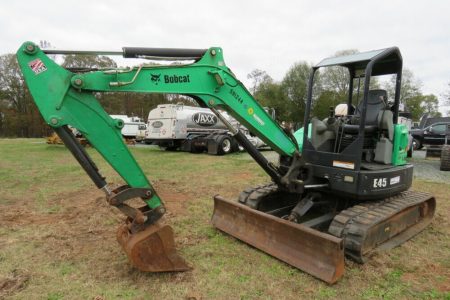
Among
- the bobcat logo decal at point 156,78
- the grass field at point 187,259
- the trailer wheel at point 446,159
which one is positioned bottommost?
the grass field at point 187,259

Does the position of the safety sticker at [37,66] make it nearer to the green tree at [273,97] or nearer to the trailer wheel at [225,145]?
the trailer wheel at [225,145]

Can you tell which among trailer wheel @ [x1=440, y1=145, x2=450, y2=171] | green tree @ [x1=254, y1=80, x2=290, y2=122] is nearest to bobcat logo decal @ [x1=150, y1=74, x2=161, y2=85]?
trailer wheel @ [x1=440, y1=145, x2=450, y2=171]

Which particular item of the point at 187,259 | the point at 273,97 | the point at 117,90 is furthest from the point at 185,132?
the point at 273,97

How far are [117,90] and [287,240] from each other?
8.48ft

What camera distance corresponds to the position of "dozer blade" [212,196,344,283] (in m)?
3.48

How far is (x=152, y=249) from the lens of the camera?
11.4 feet

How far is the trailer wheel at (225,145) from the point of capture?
53.8ft

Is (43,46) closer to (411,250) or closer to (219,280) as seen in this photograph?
(219,280)

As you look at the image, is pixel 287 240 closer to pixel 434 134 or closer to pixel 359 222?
pixel 359 222

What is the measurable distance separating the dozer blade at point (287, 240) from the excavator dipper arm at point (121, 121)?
0.5 inches

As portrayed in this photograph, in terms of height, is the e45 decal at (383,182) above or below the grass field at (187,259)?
above

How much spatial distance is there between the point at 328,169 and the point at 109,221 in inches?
139

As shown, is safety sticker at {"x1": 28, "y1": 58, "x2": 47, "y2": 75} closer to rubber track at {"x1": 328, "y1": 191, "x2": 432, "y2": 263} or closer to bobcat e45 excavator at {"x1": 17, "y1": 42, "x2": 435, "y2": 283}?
bobcat e45 excavator at {"x1": 17, "y1": 42, "x2": 435, "y2": 283}

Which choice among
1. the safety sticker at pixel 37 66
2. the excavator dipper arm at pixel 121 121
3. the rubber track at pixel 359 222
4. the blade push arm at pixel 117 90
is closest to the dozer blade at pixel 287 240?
the excavator dipper arm at pixel 121 121
